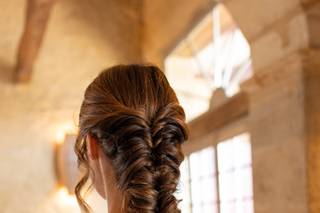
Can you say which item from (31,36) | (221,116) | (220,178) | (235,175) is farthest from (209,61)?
(31,36)

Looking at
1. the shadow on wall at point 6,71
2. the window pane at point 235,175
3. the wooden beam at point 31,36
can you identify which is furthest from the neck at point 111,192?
the shadow on wall at point 6,71

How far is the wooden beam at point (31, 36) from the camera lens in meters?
4.25

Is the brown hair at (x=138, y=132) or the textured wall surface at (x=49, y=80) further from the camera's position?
the textured wall surface at (x=49, y=80)

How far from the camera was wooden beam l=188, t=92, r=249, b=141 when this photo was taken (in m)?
3.75

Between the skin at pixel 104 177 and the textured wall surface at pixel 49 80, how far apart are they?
460 cm

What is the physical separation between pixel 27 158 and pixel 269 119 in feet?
9.76

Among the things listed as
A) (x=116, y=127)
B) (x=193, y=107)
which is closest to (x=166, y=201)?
(x=116, y=127)

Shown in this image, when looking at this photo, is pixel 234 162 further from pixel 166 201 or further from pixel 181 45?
pixel 166 201

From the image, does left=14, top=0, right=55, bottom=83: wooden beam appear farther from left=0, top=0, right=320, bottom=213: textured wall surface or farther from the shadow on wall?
left=0, top=0, right=320, bottom=213: textured wall surface

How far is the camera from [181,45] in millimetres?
5211

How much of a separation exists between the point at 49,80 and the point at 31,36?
1.00 m

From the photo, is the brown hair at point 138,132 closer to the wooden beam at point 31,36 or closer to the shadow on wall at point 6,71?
the wooden beam at point 31,36

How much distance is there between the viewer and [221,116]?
4184 millimetres

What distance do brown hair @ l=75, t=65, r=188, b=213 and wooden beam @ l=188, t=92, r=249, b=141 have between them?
274 centimetres
